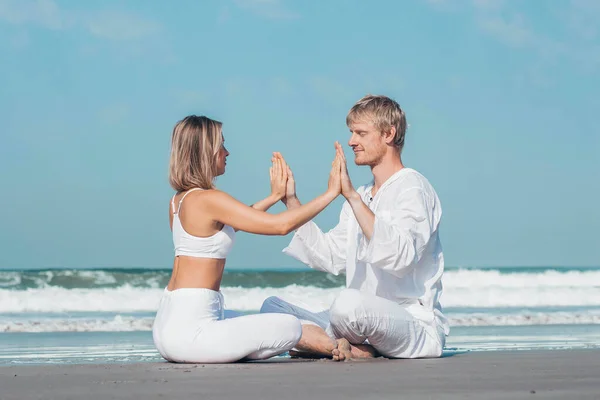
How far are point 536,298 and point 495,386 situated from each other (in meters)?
18.0

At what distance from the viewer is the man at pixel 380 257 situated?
16.1ft

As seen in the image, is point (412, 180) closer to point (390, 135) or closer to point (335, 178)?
point (390, 135)

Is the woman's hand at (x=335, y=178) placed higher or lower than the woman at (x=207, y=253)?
higher

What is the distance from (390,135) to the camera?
17.6ft

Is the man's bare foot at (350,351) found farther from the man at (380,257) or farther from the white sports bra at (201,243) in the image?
the white sports bra at (201,243)

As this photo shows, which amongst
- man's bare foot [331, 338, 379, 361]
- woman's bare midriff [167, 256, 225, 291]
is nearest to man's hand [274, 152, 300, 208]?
woman's bare midriff [167, 256, 225, 291]

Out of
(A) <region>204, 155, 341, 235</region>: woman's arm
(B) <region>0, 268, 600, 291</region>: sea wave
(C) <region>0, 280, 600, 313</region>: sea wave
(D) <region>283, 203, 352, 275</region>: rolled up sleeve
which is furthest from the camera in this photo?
(B) <region>0, 268, 600, 291</region>: sea wave

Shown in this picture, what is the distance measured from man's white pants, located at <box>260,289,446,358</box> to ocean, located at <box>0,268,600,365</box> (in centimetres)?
102

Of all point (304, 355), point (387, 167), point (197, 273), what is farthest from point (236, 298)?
point (197, 273)

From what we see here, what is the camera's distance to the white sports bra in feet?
16.2

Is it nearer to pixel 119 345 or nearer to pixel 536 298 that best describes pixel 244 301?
pixel 536 298

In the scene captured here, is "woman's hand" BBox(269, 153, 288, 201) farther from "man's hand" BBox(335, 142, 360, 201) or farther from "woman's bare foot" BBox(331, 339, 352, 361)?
"woman's bare foot" BBox(331, 339, 352, 361)

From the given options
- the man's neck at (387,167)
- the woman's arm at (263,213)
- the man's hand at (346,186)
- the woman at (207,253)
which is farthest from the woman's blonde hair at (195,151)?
the man's neck at (387,167)

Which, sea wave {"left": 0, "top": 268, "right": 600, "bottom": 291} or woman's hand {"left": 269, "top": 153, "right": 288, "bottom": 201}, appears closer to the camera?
woman's hand {"left": 269, "top": 153, "right": 288, "bottom": 201}
